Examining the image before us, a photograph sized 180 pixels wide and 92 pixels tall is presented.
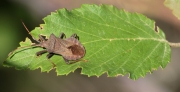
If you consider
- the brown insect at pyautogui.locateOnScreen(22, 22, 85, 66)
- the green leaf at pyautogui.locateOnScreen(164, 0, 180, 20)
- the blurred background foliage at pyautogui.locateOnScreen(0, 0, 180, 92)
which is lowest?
the blurred background foliage at pyautogui.locateOnScreen(0, 0, 180, 92)

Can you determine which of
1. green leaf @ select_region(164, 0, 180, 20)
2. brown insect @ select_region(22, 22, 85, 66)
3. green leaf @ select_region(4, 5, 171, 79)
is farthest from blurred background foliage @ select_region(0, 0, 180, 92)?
green leaf @ select_region(164, 0, 180, 20)

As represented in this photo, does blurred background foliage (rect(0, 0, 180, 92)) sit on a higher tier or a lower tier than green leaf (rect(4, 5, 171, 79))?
lower

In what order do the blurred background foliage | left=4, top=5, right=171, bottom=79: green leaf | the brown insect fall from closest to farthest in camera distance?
1. left=4, top=5, right=171, bottom=79: green leaf
2. the brown insect
3. the blurred background foliage

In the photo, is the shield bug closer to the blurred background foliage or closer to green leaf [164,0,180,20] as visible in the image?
green leaf [164,0,180,20]

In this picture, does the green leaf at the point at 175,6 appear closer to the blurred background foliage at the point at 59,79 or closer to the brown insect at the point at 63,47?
the brown insect at the point at 63,47

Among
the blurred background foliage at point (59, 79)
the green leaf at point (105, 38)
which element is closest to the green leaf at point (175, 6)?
the green leaf at point (105, 38)

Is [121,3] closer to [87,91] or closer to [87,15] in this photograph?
[87,91]
